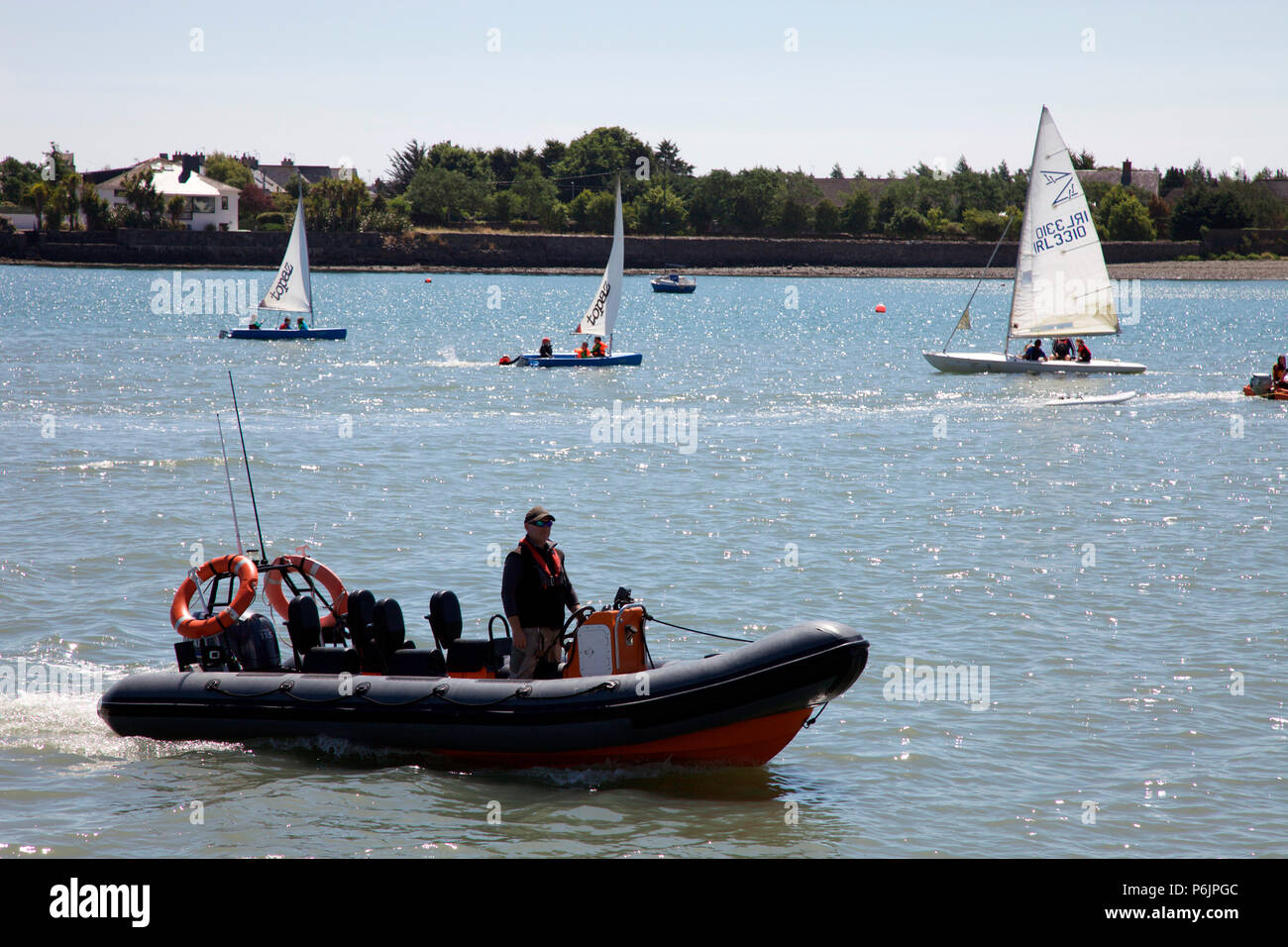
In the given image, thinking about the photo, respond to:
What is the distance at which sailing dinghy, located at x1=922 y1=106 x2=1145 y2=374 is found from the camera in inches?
1501

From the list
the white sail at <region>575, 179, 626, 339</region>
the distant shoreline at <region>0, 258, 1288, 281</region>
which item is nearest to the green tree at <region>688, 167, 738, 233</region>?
the distant shoreline at <region>0, 258, 1288, 281</region>

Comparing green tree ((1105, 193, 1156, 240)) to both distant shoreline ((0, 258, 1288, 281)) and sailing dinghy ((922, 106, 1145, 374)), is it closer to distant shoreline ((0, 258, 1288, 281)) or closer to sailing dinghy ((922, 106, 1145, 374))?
distant shoreline ((0, 258, 1288, 281))

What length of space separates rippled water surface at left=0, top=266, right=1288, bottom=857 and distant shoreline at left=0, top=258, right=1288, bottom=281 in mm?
76632

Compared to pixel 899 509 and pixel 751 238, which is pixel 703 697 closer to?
pixel 899 509

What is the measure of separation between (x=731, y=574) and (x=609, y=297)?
26.2 m

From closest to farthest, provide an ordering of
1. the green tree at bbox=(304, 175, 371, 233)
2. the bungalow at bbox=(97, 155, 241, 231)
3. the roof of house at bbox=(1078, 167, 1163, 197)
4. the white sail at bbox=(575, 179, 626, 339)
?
the white sail at bbox=(575, 179, 626, 339) < the bungalow at bbox=(97, 155, 241, 231) < the green tree at bbox=(304, 175, 371, 233) < the roof of house at bbox=(1078, 167, 1163, 197)

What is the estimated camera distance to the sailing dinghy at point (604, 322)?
133ft

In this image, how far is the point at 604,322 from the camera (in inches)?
1641

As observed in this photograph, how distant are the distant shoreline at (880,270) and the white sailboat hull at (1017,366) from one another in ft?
258

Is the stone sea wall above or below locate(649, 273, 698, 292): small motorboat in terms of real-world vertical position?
above

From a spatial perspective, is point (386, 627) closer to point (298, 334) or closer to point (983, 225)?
point (298, 334)

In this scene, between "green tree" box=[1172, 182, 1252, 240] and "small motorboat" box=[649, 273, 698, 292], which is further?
"green tree" box=[1172, 182, 1252, 240]

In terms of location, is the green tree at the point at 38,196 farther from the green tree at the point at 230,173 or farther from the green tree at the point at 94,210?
the green tree at the point at 230,173
